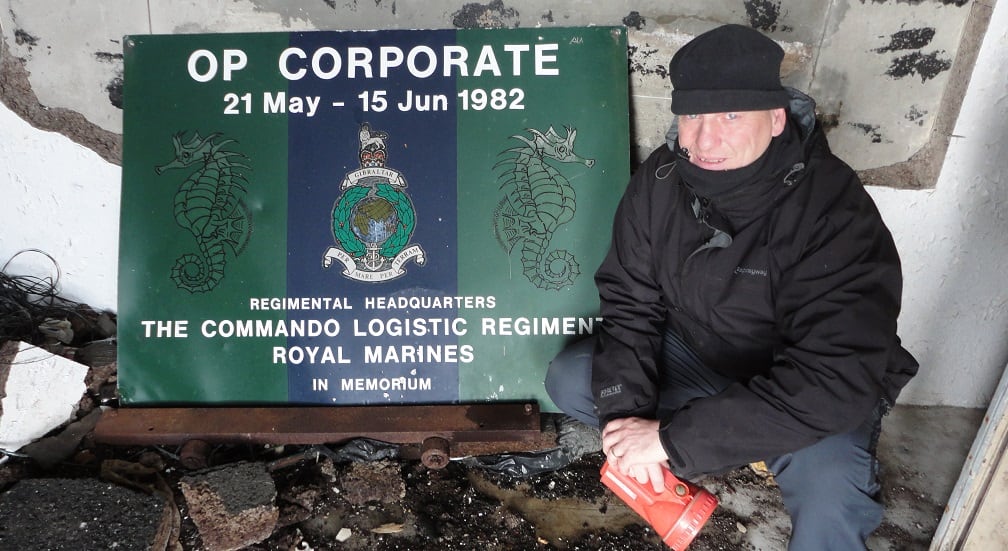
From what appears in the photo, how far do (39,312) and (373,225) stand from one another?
59.0 inches

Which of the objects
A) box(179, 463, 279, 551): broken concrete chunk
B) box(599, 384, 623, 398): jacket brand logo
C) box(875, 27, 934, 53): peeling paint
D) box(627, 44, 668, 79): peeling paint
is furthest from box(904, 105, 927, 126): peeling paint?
box(179, 463, 279, 551): broken concrete chunk

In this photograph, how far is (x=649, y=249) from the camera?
1.85 m

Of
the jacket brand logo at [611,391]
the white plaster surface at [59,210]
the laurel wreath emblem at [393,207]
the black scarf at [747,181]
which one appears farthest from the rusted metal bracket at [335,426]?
the black scarf at [747,181]

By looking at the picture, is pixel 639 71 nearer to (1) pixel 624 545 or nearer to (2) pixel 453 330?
(2) pixel 453 330

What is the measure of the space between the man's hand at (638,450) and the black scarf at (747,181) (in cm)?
57

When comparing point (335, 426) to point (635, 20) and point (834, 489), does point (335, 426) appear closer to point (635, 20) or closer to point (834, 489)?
point (834, 489)

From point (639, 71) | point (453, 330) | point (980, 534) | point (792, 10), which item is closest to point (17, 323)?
point (453, 330)

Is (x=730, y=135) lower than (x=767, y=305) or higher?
higher

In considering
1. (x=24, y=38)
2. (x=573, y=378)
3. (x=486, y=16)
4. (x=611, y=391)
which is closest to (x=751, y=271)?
(x=611, y=391)

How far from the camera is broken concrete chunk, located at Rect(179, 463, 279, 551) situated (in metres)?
1.98

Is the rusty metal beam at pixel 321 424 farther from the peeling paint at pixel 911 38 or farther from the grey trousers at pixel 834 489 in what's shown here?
the peeling paint at pixel 911 38

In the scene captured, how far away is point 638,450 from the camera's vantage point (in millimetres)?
1636

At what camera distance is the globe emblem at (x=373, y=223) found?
2312mm

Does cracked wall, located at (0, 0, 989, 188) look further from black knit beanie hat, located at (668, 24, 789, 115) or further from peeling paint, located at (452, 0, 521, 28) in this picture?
black knit beanie hat, located at (668, 24, 789, 115)
